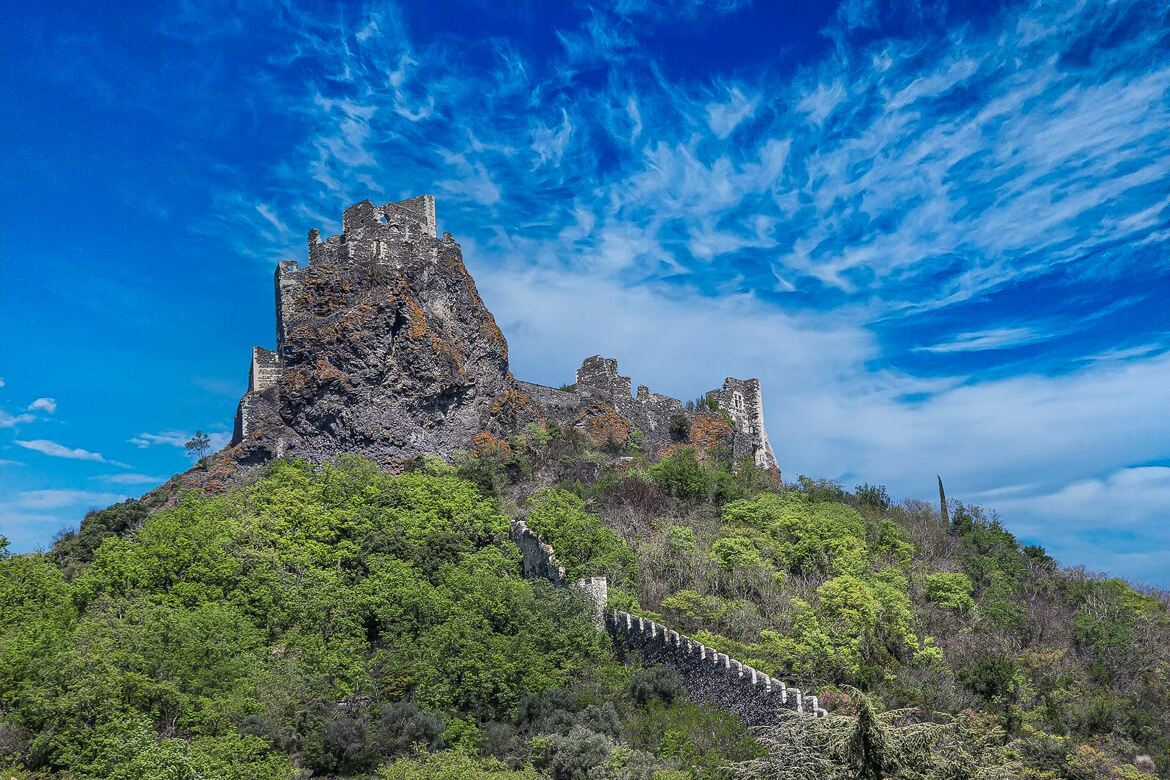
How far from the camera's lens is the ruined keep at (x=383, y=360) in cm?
4272

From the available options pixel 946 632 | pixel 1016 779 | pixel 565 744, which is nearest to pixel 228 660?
pixel 565 744

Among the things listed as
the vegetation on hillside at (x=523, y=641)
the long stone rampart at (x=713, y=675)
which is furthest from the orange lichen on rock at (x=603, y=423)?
the long stone rampart at (x=713, y=675)

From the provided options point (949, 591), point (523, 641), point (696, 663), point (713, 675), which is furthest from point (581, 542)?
point (949, 591)

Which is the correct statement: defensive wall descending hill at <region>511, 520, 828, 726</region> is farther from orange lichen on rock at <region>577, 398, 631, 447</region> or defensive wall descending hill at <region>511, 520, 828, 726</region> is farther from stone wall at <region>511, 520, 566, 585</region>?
orange lichen on rock at <region>577, 398, 631, 447</region>

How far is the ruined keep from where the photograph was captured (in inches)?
1682

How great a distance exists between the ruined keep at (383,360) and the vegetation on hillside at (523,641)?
Result: 2.64 metres

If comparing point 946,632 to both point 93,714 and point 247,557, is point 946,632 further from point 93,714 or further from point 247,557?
point 93,714

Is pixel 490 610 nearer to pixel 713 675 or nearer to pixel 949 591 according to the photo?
pixel 713 675

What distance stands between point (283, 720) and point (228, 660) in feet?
9.39

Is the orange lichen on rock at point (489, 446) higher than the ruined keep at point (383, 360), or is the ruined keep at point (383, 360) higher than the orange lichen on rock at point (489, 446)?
the ruined keep at point (383, 360)

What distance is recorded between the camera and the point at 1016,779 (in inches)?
797

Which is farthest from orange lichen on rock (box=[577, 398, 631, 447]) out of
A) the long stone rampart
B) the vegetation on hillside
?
the long stone rampart

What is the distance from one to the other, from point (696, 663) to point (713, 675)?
32.5 inches

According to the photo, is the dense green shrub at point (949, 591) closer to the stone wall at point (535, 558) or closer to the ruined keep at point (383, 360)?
the stone wall at point (535, 558)
